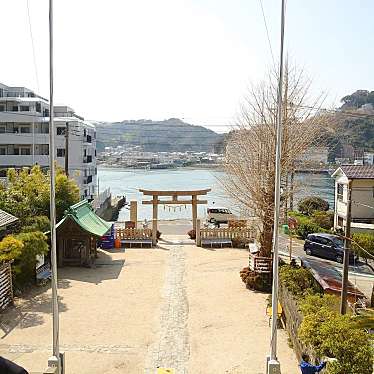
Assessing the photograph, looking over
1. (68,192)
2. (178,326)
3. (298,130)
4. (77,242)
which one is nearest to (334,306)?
(178,326)

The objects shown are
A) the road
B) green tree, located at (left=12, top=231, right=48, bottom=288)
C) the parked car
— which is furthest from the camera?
the parked car

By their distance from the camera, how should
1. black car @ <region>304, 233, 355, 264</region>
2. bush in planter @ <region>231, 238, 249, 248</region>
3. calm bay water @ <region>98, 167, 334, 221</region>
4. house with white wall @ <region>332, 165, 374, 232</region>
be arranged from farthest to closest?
house with white wall @ <region>332, 165, 374, 232</region>, bush in planter @ <region>231, 238, 249, 248</region>, black car @ <region>304, 233, 355, 264</region>, calm bay water @ <region>98, 167, 334, 221</region>

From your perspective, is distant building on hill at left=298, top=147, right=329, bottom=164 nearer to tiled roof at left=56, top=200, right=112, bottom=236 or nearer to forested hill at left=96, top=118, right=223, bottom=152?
tiled roof at left=56, top=200, right=112, bottom=236

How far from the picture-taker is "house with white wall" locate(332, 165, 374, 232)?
22559 mm

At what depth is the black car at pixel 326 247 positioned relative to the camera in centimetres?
1878

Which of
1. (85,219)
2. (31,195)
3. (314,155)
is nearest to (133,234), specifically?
(85,219)

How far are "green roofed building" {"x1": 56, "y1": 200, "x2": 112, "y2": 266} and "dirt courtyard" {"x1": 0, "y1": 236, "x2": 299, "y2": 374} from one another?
56 centimetres

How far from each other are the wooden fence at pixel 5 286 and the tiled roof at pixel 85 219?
4.28m

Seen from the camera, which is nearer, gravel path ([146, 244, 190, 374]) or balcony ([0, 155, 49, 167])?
gravel path ([146, 244, 190, 374])

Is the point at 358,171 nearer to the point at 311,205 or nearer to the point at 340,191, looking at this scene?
the point at 340,191

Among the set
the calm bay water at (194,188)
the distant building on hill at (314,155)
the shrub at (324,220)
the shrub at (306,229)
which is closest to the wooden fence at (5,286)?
the calm bay water at (194,188)

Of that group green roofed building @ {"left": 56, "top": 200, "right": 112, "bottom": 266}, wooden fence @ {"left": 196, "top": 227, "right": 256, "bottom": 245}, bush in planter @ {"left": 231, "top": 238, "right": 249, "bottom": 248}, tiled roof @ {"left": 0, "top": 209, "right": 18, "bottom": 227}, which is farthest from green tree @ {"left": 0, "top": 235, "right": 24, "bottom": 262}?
bush in planter @ {"left": 231, "top": 238, "right": 249, "bottom": 248}

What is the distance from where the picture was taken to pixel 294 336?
934cm

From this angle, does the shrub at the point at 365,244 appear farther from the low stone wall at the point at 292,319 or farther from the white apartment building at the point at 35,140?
the white apartment building at the point at 35,140
